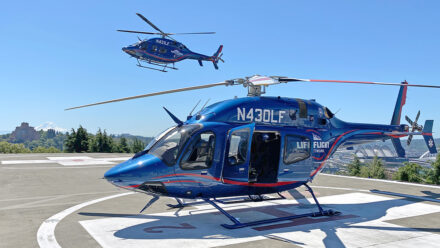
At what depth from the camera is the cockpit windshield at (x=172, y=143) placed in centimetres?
772

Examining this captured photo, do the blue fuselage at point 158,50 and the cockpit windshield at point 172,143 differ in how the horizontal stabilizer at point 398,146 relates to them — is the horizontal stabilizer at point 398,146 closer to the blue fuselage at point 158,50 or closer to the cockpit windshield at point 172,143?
the cockpit windshield at point 172,143

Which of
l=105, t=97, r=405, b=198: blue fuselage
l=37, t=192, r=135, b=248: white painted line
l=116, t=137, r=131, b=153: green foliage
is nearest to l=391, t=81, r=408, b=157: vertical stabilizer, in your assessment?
l=105, t=97, r=405, b=198: blue fuselage

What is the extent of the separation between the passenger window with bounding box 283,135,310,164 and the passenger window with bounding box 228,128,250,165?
129 centimetres

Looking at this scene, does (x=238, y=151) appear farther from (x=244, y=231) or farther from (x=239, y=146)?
(x=244, y=231)

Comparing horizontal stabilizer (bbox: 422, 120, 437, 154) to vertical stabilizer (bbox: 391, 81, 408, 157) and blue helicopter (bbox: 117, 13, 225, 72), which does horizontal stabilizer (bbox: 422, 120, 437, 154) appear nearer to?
vertical stabilizer (bbox: 391, 81, 408, 157)

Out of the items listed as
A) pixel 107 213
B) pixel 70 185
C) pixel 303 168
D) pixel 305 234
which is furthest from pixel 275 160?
pixel 70 185

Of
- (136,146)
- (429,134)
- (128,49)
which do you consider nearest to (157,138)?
(429,134)

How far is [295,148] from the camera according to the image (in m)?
9.42

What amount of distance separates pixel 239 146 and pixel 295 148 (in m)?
1.79

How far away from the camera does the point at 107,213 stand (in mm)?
9125

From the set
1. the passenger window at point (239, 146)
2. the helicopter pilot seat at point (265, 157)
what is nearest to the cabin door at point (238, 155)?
the passenger window at point (239, 146)

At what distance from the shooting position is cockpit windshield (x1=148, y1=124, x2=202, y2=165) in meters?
7.72

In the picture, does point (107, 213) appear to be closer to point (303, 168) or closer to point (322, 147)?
point (303, 168)

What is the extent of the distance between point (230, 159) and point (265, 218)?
1.83m
